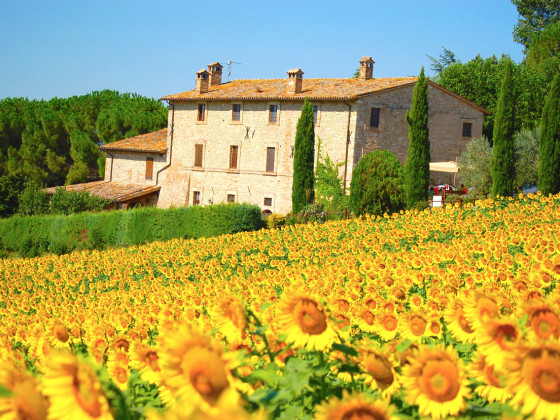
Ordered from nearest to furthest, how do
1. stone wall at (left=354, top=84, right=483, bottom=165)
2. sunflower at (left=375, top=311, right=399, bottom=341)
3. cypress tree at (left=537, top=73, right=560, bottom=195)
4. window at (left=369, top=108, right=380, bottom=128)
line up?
sunflower at (left=375, top=311, right=399, bottom=341), cypress tree at (left=537, top=73, right=560, bottom=195), stone wall at (left=354, top=84, right=483, bottom=165), window at (left=369, top=108, right=380, bottom=128)

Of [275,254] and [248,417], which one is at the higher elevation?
[248,417]

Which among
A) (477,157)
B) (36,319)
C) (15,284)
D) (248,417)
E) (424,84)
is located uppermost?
(424,84)

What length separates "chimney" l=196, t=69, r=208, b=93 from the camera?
39281mm

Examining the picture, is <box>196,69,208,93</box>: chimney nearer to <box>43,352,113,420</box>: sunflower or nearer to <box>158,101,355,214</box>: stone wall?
<box>158,101,355,214</box>: stone wall

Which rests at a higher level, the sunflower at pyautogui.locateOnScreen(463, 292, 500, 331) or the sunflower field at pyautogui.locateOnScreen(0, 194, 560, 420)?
the sunflower at pyautogui.locateOnScreen(463, 292, 500, 331)

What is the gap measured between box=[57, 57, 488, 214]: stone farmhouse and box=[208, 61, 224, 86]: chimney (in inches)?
2.5

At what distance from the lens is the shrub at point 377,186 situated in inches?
961

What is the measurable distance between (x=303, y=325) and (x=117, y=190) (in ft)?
131

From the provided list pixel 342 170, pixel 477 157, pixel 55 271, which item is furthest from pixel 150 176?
pixel 55 271

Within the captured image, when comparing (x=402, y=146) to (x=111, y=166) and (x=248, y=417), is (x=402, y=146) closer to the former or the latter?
(x=111, y=166)

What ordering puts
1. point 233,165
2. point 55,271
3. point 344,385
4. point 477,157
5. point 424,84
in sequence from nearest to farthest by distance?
point 344,385 < point 55,271 < point 424,84 < point 477,157 < point 233,165

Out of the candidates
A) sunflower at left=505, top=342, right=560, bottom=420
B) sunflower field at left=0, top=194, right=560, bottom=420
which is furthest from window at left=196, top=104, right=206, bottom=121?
sunflower at left=505, top=342, right=560, bottom=420

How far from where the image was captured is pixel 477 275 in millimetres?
6656

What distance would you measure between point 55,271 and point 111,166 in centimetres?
2606
